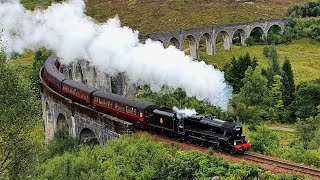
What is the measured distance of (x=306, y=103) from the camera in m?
54.3

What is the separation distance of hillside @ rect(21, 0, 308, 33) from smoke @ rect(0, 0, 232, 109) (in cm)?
6040

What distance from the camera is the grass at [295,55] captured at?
257 ft

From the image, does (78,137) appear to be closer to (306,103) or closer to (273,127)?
(273,127)

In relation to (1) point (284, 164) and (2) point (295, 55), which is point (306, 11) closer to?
(2) point (295, 55)

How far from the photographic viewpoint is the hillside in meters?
124

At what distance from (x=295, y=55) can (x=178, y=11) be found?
50.9 meters

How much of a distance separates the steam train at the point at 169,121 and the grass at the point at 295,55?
44495 mm

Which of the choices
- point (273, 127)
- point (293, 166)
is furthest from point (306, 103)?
point (293, 166)

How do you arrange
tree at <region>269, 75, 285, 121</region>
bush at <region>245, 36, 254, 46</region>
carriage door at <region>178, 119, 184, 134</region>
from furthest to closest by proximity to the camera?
bush at <region>245, 36, 254, 46</region>
tree at <region>269, 75, 285, 121</region>
carriage door at <region>178, 119, 184, 134</region>

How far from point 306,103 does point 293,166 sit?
32.2 meters

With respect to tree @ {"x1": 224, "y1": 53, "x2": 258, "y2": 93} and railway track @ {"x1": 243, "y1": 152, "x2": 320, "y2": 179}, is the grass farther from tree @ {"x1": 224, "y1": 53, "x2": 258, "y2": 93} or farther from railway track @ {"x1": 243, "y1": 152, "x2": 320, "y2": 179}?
railway track @ {"x1": 243, "y1": 152, "x2": 320, "y2": 179}

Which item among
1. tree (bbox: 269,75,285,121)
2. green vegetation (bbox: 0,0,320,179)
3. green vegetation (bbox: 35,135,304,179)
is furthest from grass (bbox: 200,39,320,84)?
green vegetation (bbox: 35,135,304,179)

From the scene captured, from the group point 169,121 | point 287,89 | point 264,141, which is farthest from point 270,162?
point 287,89

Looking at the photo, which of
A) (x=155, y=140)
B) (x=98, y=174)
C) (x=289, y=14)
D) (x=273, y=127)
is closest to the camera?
(x=98, y=174)
